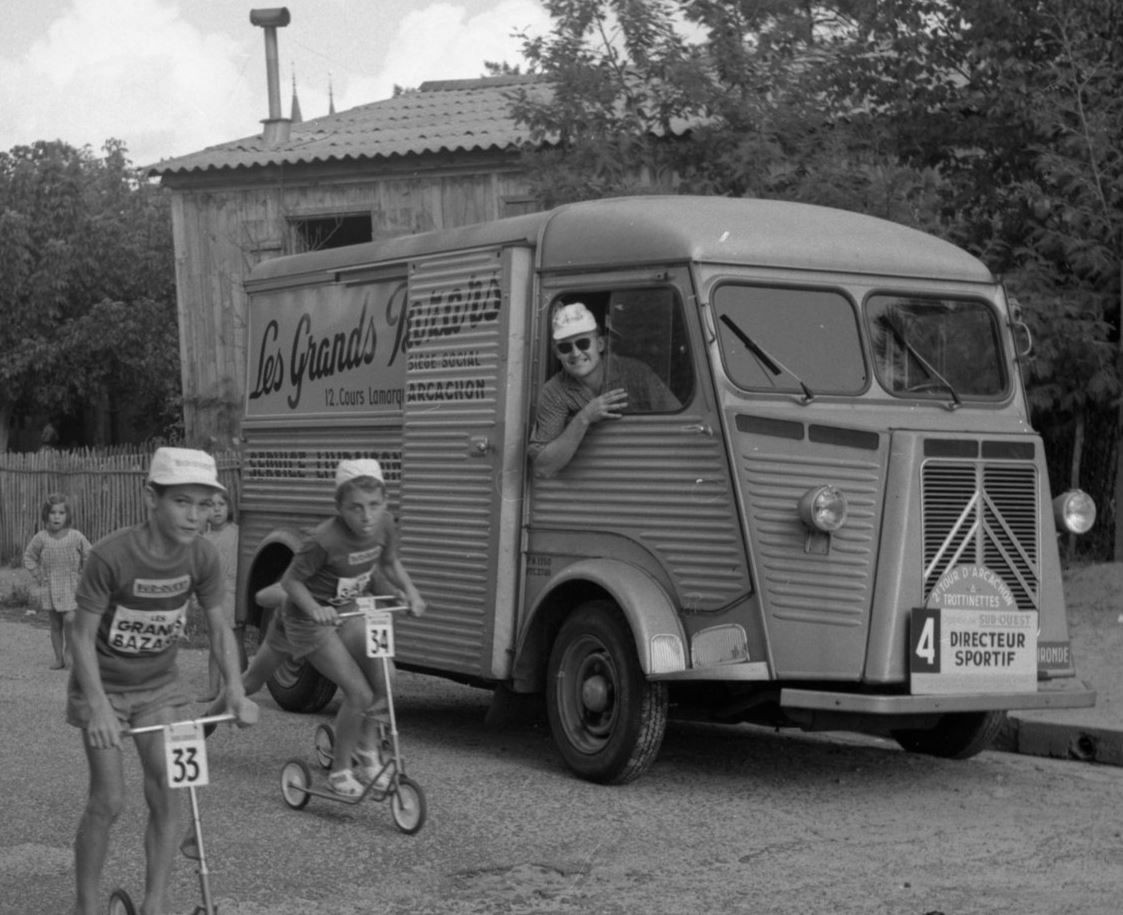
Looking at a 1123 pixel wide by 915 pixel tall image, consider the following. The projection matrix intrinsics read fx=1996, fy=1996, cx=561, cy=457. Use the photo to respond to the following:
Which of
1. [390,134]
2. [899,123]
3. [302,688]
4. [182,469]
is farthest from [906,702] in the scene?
[390,134]

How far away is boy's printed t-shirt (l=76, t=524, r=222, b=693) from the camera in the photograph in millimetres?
6082

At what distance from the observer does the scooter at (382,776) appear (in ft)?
26.2

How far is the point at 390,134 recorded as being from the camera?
23641 millimetres

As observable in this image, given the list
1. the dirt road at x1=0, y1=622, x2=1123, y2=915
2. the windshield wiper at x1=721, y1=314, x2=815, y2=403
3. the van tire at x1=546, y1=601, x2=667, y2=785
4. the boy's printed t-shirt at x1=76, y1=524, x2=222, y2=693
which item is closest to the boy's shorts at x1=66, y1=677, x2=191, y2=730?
the boy's printed t-shirt at x1=76, y1=524, x2=222, y2=693

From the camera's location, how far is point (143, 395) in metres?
39.3

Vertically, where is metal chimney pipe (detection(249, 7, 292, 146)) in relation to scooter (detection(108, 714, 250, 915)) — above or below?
above

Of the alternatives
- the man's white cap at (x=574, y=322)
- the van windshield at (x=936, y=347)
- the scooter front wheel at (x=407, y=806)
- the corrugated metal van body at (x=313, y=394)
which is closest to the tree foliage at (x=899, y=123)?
the corrugated metal van body at (x=313, y=394)

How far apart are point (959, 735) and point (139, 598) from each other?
16.6 ft

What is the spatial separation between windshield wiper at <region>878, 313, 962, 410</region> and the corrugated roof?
11.7 m

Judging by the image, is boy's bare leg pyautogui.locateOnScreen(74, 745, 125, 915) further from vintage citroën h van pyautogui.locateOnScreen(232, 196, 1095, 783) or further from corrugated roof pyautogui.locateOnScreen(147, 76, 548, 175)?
corrugated roof pyautogui.locateOnScreen(147, 76, 548, 175)

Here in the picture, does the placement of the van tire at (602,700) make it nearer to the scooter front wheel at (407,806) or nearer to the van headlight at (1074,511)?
the scooter front wheel at (407,806)

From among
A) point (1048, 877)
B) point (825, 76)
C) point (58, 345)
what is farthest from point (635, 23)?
point (58, 345)

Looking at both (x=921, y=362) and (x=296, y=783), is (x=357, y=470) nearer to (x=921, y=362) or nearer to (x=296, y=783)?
(x=296, y=783)

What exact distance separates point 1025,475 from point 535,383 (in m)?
2.42
